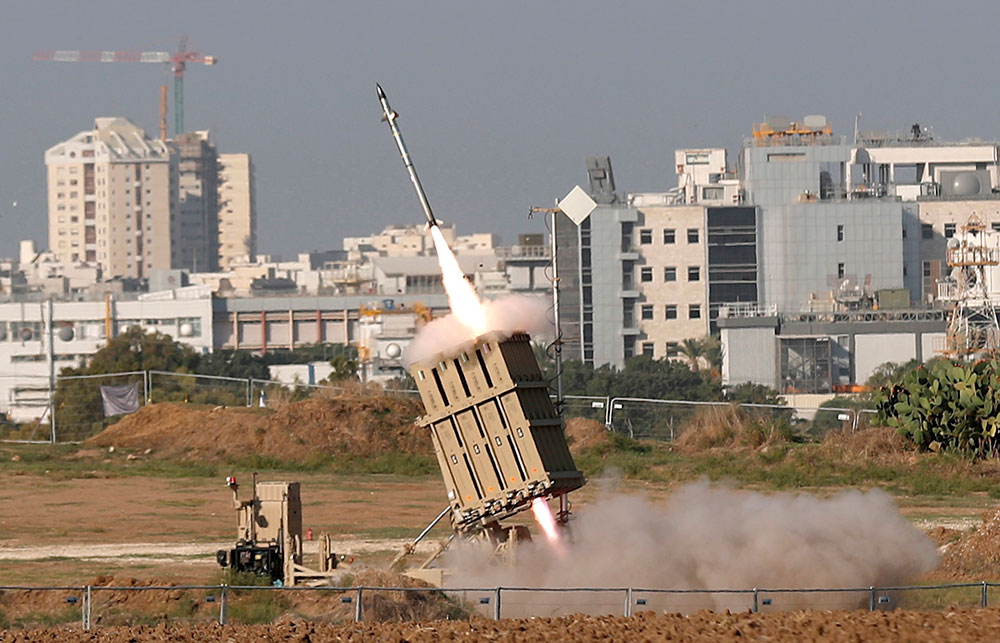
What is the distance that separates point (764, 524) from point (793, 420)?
36737 mm

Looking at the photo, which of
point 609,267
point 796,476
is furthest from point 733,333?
point 796,476

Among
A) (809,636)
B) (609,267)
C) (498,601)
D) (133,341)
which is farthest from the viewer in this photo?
(609,267)

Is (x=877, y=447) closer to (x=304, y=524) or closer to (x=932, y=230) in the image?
(x=304, y=524)

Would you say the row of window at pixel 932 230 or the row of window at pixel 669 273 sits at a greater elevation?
the row of window at pixel 932 230

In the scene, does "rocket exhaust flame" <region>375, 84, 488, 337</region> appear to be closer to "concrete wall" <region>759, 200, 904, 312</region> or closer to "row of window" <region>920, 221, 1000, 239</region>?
"concrete wall" <region>759, 200, 904, 312</region>

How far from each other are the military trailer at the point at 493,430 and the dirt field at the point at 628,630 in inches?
176

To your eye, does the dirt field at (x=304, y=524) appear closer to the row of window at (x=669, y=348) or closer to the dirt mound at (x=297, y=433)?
the dirt mound at (x=297, y=433)

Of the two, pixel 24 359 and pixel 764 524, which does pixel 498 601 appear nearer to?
pixel 764 524

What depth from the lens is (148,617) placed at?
23016 mm

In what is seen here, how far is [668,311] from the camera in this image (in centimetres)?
13975

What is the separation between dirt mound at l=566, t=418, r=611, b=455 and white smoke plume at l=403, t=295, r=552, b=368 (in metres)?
21.5

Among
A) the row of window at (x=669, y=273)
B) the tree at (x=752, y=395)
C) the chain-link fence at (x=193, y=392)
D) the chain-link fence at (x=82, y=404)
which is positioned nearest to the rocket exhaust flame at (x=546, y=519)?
the chain-link fence at (x=82, y=404)

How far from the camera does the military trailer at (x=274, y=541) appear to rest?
83.6ft

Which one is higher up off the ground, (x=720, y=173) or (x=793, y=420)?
(x=720, y=173)
